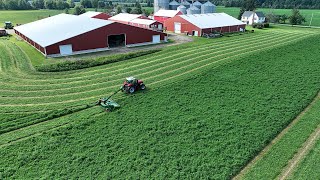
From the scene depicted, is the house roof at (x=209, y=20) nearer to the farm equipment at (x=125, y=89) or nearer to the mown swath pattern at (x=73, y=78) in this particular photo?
the mown swath pattern at (x=73, y=78)

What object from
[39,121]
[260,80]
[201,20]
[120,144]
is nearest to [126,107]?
[120,144]

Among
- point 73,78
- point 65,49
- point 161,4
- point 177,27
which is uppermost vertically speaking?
point 161,4


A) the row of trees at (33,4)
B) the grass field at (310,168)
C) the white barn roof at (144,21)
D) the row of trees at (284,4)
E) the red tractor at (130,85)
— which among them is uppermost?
the row of trees at (284,4)

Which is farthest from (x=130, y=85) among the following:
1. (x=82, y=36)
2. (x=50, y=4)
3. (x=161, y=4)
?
(x=50, y=4)

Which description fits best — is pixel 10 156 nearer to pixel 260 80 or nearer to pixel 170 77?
pixel 170 77

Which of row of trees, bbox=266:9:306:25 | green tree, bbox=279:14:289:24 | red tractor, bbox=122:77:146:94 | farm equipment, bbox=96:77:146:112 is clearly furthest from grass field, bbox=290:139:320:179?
green tree, bbox=279:14:289:24

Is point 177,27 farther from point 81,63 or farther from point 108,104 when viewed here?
point 108,104

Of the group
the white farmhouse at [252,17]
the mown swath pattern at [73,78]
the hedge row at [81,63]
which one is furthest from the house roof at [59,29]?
the white farmhouse at [252,17]
